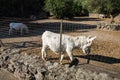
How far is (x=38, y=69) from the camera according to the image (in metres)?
7.27

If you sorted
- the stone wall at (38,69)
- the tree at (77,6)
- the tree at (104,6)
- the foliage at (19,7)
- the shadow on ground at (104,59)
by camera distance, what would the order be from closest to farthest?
1. the stone wall at (38,69)
2. the shadow on ground at (104,59)
3. the tree at (104,6)
4. the foliage at (19,7)
5. the tree at (77,6)

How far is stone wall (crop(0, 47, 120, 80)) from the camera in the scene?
602 cm

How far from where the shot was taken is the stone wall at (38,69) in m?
6.02

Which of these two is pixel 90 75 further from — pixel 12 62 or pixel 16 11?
pixel 16 11

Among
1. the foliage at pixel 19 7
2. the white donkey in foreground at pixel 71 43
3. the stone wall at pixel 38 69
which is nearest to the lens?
the stone wall at pixel 38 69

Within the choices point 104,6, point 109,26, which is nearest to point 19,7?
point 104,6

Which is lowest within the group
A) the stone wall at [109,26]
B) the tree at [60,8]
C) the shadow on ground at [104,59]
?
the stone wall at [109,26]

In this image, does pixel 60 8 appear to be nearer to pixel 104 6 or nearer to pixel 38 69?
pixel 104 6

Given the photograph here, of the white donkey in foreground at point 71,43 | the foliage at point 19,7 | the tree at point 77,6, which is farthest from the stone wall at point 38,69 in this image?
the tree at point 77,6

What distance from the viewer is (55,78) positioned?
6578 millimetres

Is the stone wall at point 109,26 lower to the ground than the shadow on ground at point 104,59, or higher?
lower

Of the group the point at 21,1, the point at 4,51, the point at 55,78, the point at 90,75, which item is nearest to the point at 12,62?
the point at 4,51

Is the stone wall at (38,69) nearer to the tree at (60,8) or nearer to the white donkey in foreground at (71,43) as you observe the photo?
the white donkey in foreground at (71,43)

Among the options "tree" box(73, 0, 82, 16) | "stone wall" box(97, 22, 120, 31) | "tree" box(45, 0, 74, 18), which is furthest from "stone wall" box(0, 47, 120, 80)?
"tree" box(73, 0, 82, 16)
